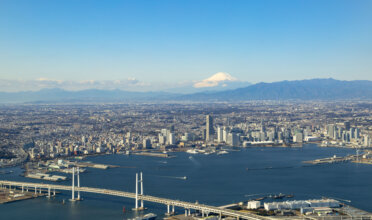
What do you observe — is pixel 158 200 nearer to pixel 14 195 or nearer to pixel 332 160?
pixel 14 195

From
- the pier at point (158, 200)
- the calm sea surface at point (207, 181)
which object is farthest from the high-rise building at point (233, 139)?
the pier at point (158, 200)

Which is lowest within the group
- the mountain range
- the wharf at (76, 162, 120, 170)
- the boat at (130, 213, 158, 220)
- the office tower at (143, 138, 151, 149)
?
the wharf at (76, 162, 120, 170)

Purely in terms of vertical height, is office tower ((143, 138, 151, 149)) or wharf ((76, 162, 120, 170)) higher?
office tower ((143, 138, 151, 149))

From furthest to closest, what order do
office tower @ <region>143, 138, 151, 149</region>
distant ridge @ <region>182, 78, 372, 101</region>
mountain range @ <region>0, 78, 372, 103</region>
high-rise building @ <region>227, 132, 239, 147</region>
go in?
distant ridge @ <region>182, 78, 372, 101</region>
mountain range @ <region>0, 78, 372, 103</region>
high-rise building @ <region>227, 132, 239, 147</region>
office tower @ <region>143, 138, 151, 149</region>

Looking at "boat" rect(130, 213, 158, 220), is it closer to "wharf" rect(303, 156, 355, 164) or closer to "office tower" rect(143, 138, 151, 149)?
"wharf" rect(303, 156, 355, 164)

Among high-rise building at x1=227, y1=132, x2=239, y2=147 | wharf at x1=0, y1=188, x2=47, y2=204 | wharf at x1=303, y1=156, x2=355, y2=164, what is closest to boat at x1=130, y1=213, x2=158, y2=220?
wharf at x1=0, y1=188, x2=47, y2=204

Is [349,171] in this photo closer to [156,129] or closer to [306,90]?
[156,129]

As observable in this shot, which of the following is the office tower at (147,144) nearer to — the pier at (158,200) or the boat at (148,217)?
the pier at (158,200)

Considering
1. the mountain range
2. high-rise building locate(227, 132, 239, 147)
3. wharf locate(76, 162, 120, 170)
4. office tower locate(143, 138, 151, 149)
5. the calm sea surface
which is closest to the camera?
the calm sea surface

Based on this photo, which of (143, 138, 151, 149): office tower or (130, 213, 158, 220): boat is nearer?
(130, 213, 158, 220): boat

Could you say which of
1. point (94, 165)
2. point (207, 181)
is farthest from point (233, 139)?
point (207, 181)
